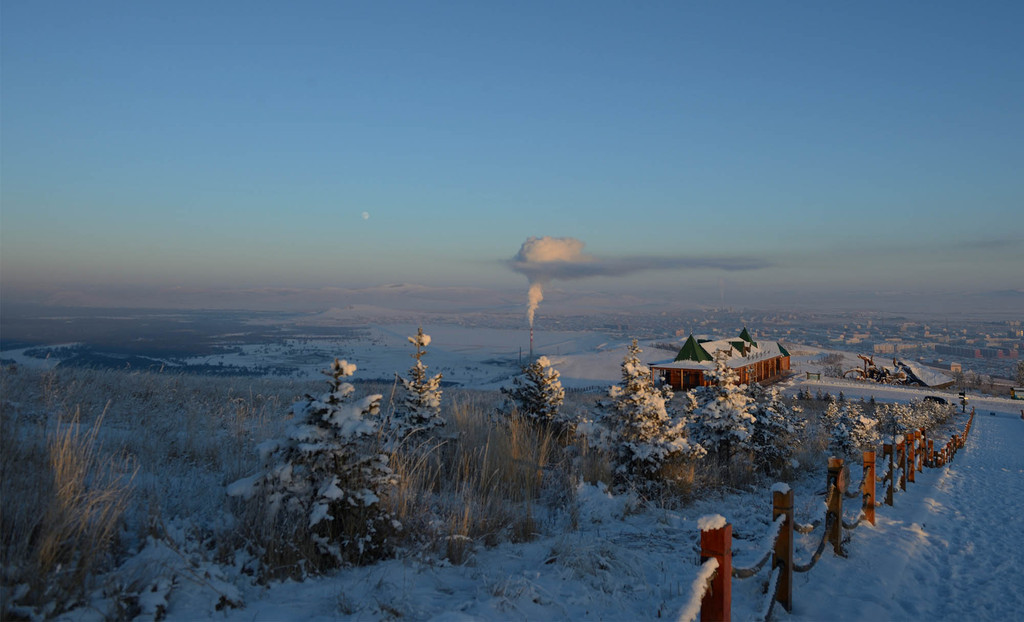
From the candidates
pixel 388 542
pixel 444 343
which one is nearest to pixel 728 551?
pixel 388 542

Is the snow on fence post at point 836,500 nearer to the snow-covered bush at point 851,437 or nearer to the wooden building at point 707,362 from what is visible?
the snow-covered bush at point 851,437

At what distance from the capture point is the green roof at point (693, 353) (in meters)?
34.7

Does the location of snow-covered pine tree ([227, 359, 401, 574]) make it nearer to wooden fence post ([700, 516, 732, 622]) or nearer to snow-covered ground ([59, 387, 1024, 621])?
snow-covered ground ([59, 387, 1024, 621])

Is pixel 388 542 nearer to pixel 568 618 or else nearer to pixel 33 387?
pixel 568 618

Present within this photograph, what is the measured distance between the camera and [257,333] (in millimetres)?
64812

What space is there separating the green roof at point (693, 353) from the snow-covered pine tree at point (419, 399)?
2972 cm

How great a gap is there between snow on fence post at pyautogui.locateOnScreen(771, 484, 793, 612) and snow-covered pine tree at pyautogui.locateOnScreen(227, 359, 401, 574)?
285 centimetres

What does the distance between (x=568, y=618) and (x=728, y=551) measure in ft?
3.55

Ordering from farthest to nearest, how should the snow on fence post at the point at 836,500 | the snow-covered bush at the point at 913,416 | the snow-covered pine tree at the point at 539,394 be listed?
the snow-covered bush at the point at 913,416 → the snow-covered pine tree at the point at 539,394 → the snow on fence post at the point at 836,500

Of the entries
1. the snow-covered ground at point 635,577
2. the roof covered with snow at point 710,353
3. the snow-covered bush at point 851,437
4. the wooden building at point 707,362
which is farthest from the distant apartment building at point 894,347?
the snow-covered ground at point 635,577

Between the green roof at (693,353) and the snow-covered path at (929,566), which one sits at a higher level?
the snow-covered path at (929,566)

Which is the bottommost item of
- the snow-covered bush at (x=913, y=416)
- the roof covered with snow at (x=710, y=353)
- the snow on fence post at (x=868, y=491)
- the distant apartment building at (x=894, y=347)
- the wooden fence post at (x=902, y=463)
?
the distant apartment building at (x=894, y=347)

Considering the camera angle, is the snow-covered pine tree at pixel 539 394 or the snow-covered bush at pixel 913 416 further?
the snow-covered bush at pixel 913 416

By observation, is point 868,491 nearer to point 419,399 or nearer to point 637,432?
point 637,432
